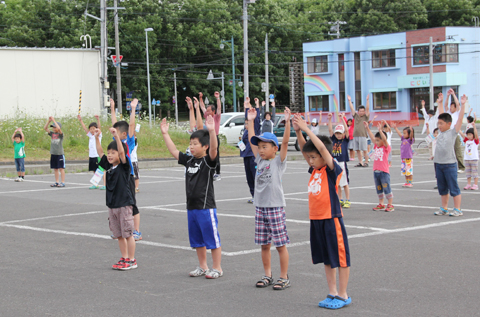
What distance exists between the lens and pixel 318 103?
212 ft

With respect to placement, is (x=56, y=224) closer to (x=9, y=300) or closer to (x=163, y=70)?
(x=9, y=300)

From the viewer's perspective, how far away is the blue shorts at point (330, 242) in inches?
207

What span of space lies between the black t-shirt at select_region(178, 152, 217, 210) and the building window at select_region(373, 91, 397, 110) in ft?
176

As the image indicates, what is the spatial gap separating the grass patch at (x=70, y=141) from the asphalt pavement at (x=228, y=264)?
11672mm

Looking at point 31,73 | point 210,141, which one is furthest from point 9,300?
point 31,73

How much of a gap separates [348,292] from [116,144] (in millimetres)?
3273

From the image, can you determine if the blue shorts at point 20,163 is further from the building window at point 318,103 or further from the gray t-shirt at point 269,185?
the building window at point 318,103

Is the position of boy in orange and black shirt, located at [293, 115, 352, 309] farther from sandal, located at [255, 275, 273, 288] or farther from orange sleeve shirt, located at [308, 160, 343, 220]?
sandal, located at [255, 275, 273, 288]

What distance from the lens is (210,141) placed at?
6297mm

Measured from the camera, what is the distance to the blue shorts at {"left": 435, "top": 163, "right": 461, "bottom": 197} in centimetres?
1006

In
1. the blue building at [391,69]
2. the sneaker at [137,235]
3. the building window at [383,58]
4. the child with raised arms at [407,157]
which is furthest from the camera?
the building window at [383,58]

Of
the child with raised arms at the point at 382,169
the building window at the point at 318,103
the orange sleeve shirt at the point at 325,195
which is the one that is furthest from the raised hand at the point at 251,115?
the building window at the point at 318,103

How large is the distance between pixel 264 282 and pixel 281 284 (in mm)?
198

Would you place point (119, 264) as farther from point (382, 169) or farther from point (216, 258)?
point (382, 169)
